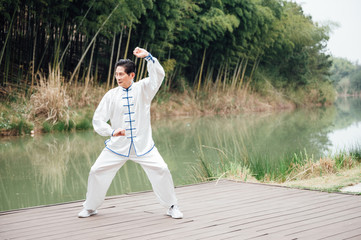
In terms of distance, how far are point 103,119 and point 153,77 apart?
1.96ft

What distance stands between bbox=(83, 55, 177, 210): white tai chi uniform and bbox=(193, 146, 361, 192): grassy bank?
1.96 metres

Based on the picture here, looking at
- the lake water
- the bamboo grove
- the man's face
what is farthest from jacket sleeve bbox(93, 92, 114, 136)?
the bamboo grove

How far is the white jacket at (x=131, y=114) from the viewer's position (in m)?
4.00

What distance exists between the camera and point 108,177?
13.3 ft

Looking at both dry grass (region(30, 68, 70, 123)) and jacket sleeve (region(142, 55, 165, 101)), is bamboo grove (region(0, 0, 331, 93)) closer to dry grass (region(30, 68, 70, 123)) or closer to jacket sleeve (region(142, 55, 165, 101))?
dry grass (region(30, 68, 70, 123))

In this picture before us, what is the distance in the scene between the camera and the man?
3979mm

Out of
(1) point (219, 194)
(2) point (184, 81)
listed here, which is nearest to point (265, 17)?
(2) point (184, 81)

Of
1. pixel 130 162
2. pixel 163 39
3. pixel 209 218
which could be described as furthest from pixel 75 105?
pixel 209 218

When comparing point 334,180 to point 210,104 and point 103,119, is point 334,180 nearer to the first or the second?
point 103,119

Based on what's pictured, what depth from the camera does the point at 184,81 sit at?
22.4 m

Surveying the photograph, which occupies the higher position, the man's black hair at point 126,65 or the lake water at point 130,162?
the man's black hair at point 126,65

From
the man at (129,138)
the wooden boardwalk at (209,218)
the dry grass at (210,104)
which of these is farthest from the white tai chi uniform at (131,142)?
the dry grass at (210,104)

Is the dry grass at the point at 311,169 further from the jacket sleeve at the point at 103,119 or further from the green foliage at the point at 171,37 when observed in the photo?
the green foliage at the point at 171,37

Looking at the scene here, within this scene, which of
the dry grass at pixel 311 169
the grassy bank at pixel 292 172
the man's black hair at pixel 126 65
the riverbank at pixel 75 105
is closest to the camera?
the man's black hair at pixel 126 65
